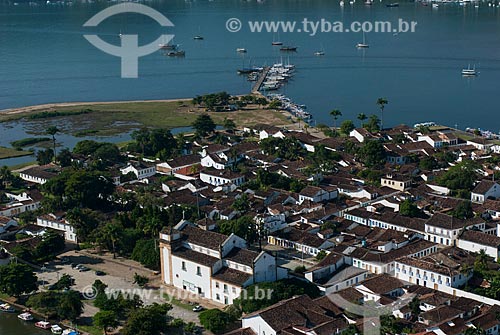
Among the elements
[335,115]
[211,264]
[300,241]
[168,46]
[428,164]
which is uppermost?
[168,46]

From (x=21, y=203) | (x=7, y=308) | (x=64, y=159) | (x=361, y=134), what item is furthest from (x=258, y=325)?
(x=361, y=134)

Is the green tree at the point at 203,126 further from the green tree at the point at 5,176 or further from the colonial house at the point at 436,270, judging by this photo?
the colonial house at the point at 436,270

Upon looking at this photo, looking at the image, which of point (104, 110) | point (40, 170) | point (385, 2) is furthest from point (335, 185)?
point (385, 2)

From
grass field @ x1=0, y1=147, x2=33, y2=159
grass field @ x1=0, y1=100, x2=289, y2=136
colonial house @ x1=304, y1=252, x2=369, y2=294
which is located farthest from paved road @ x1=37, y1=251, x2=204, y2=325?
grass field @ x1=0, y1=100, x2=289, y2=136

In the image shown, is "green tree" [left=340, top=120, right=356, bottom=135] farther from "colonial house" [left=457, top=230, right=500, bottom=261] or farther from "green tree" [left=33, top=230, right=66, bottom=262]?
"green tree" [left=33, top=230, right=66, bottom=262]

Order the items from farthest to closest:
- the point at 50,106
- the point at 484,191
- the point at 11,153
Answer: the point at 50,106, the point at 11,153, the point at 484,191

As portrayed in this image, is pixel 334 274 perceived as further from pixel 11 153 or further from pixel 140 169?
pixel 11 153

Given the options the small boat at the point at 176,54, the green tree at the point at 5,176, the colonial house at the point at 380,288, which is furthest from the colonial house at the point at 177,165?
the small boat at the point at 176,54
